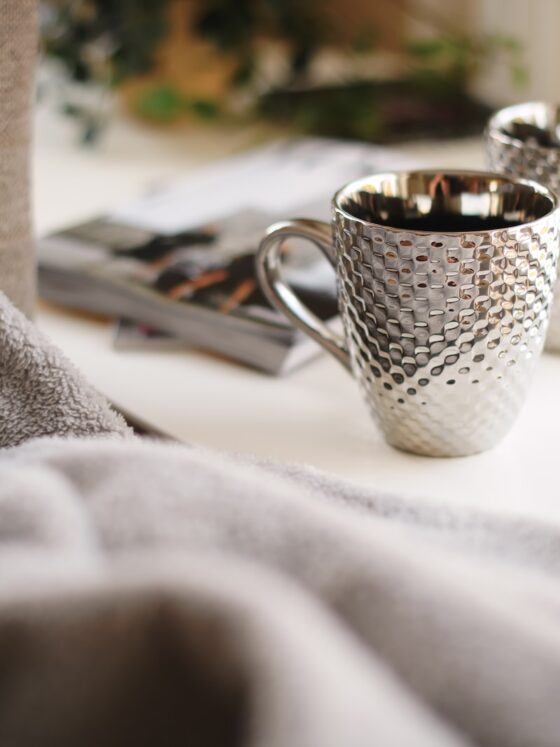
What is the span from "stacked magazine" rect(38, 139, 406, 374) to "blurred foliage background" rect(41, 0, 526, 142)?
0.68 feet

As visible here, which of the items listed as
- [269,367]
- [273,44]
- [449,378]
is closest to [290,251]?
[269,367]

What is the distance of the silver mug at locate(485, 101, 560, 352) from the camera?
434 millimetres

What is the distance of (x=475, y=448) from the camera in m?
0.40

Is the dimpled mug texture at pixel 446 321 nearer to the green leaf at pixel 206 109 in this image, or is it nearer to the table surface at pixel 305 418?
the table surface at pixel 305 418

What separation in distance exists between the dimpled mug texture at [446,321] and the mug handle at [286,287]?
0.03 metres

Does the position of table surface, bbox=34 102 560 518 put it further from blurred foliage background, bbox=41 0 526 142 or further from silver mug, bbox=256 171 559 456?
blurred foliage background, bbox=41 0 526 142

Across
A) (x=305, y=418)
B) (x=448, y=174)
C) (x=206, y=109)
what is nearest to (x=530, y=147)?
(x=448, y=174)

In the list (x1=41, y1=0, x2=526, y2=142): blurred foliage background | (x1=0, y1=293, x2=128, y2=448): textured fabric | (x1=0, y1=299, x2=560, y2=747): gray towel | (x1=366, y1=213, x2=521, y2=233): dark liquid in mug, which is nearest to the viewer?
(x1=0, y1=299, x2=560, y2=747): gray towel

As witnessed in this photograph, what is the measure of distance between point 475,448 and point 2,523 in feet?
0.72

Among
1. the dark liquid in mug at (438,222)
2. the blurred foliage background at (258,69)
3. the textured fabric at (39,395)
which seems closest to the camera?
the textured fabric at (39,395)

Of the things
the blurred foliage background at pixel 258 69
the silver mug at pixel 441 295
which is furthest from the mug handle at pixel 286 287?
the blurred foliage background at pixel 258 69

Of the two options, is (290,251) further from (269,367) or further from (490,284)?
(490,284)

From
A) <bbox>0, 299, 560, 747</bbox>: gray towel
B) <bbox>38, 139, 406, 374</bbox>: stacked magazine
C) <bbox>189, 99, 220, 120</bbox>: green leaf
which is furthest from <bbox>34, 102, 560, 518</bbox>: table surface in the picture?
<bbox>189, 99, 220, 120</bbox>: green leaf

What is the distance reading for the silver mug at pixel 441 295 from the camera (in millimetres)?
351
